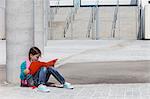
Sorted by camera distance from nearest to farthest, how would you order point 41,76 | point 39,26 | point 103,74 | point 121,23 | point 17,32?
1. point 41,76
2. point 17,32
3. point 103,74
4. point 39,26
5. point 121,23

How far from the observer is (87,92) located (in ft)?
32.1

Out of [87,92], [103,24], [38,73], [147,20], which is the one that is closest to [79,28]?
[103,24]

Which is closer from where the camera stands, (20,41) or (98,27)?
(20,41)

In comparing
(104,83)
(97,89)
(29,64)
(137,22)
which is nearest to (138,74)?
(104,83)

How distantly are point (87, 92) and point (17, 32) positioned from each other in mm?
2453

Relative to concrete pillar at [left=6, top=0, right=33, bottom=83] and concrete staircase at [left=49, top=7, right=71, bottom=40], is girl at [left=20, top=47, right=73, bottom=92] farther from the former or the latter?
concrete staircase at [left=49, top=7, right=71, bottom=40]

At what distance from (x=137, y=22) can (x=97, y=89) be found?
134ft

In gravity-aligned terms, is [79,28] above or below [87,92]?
above

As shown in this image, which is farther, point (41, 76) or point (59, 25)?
point (59, 25)

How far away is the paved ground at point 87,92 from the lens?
29.9 feet

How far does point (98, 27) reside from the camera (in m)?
51.5

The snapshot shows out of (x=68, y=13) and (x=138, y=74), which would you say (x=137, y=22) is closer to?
(x=68, y=13)

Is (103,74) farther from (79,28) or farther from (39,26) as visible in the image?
(79,28)

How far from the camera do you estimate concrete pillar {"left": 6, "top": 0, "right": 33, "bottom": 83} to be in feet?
36.3
